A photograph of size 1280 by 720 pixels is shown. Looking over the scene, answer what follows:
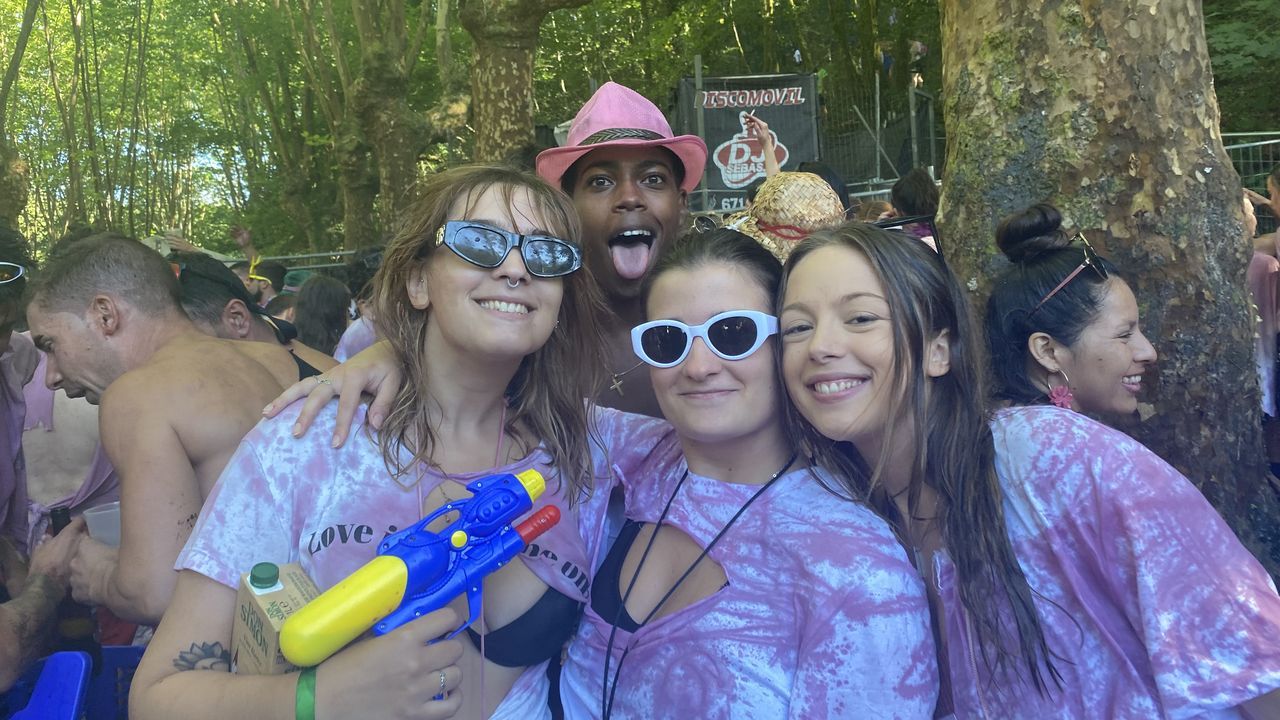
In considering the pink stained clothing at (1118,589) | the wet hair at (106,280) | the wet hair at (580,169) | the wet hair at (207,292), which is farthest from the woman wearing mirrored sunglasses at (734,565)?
the wet hair at (207,292)

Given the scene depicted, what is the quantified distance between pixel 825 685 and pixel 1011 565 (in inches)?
17.2

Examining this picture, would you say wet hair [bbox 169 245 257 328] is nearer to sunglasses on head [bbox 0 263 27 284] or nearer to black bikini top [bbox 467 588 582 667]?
sunglasses on head [bbox 0 263 27 284]

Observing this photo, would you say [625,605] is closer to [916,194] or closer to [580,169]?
[580,169]

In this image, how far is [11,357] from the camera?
417 cm

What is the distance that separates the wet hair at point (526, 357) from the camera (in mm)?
→ 2164

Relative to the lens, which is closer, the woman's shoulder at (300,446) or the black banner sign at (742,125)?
the woman's shoulder at (300,446)

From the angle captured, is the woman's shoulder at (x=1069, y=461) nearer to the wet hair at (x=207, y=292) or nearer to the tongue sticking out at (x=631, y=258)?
A: the tongue sticking out at (x=631, y=258)

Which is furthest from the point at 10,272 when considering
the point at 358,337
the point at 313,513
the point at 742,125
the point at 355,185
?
the point at 355,185

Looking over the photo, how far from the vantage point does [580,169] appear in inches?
126

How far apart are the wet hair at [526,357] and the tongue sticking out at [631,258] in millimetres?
626

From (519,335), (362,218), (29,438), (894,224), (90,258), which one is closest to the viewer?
(519,335)

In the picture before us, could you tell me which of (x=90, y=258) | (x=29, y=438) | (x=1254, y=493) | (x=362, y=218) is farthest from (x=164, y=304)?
(x=362, y=218)

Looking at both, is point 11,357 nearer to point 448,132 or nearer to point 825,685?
point 825,685

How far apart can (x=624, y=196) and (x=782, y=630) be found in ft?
5.52
